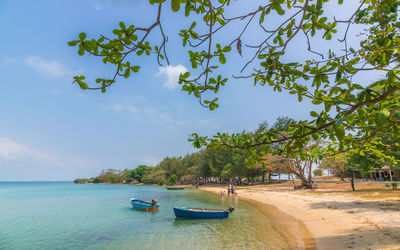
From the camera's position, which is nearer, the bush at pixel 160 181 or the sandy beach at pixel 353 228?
the sandy beach at pixel 353 228

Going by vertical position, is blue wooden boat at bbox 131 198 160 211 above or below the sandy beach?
below

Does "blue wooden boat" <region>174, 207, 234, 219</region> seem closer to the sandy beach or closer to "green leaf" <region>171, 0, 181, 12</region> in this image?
the sandy beach

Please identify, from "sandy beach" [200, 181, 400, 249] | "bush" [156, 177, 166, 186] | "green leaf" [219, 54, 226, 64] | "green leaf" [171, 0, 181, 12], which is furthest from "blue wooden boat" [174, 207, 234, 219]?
"bush" [156, 177, 166, 186]

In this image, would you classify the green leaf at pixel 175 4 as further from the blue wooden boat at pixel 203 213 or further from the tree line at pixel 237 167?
the blue wooden boat at pixel 203 213

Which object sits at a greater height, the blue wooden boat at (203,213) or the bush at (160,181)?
the blue wooden boat at (203,213)

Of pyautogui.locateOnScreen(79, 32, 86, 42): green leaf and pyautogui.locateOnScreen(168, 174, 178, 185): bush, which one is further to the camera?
pyautogui.locateOnScreen(168, 174, 178, 185): bush

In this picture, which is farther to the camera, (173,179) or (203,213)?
(173,179)

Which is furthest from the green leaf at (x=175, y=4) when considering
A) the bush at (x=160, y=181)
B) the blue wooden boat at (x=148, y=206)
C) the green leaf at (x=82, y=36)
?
the bush at (x=160, y=181)

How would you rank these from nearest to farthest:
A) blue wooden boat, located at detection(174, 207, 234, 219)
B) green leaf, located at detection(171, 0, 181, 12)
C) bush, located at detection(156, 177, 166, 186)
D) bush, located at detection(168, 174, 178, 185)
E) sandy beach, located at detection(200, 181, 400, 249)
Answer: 1. green leaf, located at detection(171, 0, 181, 12)
2. sandy beach, located at detection(200, 181, 400, 249)
3. blue wooden boat, located at detection(174, 207, 234, 219)
4. bush, located at detection(168, 174, 178, 185)
5. bush, located at detection(156, 177, 166, 186)

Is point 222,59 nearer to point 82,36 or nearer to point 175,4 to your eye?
point 175,4

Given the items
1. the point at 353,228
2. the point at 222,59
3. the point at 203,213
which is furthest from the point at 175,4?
the point at 203,213

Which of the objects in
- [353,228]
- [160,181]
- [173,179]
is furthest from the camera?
[160,181]

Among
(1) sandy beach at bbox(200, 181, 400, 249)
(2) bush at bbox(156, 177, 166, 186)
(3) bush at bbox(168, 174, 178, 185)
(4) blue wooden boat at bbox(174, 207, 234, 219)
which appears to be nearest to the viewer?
(1) sandy beach at bbox(200, 181, 400, 249)

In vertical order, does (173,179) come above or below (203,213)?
below
